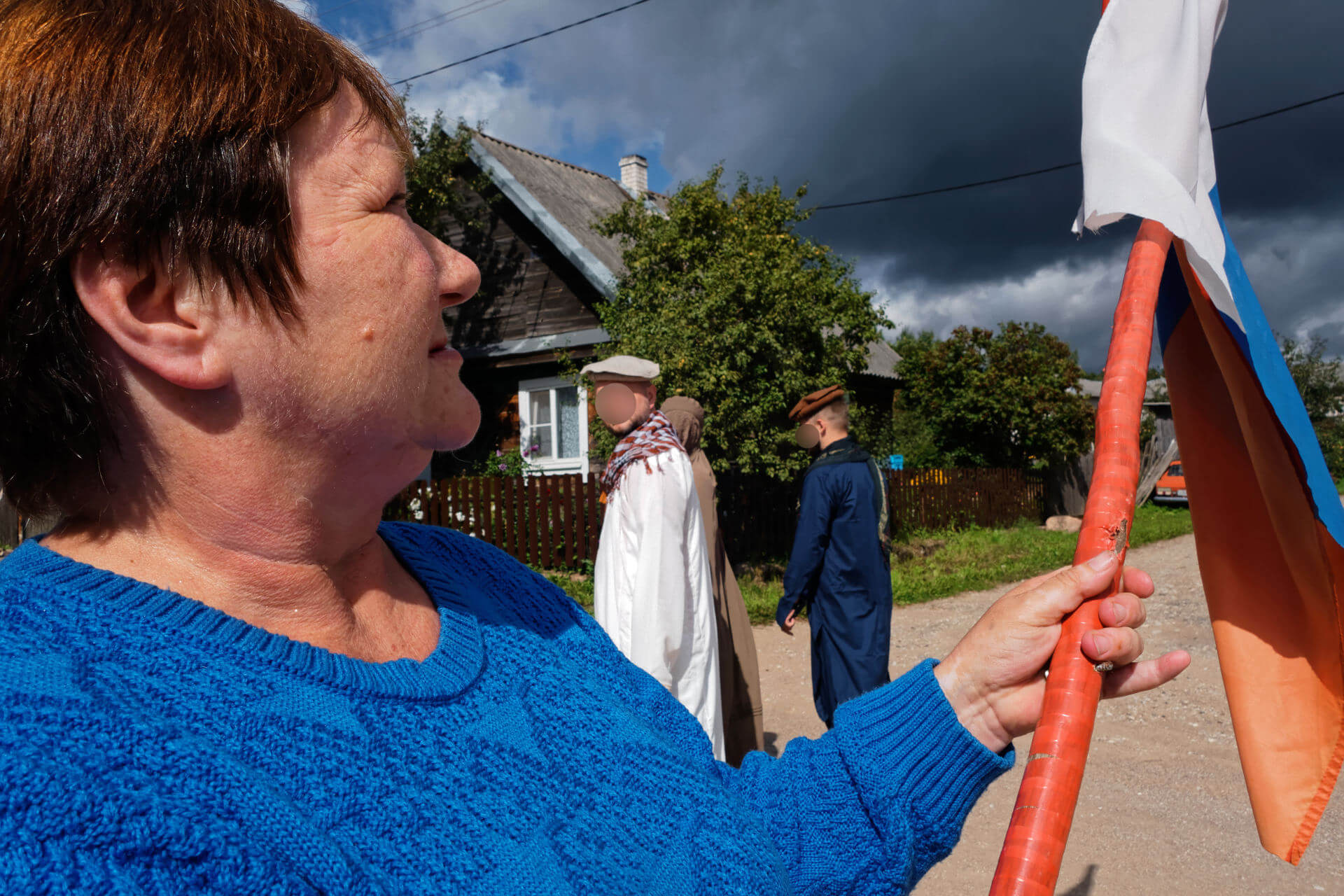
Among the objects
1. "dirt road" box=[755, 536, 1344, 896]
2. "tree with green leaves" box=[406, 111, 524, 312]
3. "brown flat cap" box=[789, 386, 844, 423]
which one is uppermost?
"tree with green leaves" box=[406, 111, 524, 312]

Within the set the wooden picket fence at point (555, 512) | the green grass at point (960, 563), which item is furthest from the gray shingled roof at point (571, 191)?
the green grass at point (960, 563)

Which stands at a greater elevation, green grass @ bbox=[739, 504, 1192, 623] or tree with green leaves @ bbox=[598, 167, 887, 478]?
tree with green leaves @ bbox=[598, 167, 887, 478]

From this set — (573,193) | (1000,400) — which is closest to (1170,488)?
(1000,400)

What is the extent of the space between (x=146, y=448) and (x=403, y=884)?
1.74ft

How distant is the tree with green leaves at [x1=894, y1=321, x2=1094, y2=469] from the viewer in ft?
60.8

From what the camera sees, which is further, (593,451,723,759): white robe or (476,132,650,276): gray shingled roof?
(476,132,650,276): gray shingled roof

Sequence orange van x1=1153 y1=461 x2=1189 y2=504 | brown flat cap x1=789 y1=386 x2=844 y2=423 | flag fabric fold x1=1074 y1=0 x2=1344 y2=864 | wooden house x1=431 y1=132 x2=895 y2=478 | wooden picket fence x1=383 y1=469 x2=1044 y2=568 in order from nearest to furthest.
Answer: flag fabric fold x1=1074 y1=0 x2=1344 y2=864 → brown flat cap x1=789 y1=386 x2=844 y2=423 → wooden picket fence x1=383 y1=469 x2=1044 y2=568 → wooden house x1=431 y1=132 x2=895 y2=478 → orange van x1=1153 y1=461 x2=1189 y2=504

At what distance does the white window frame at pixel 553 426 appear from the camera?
43.8 feet

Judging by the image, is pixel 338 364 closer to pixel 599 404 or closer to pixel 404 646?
pixel 404 646

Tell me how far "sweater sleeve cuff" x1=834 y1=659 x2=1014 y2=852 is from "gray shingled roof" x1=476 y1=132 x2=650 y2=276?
1096 cm

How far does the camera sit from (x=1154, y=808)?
4488mm

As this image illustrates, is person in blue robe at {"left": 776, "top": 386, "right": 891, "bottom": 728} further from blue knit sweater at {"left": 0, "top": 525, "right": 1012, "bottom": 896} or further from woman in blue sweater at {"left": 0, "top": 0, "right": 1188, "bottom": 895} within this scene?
woman in blue sweater at {"left": 0, "top": 0, "right": 1188, "bottom": 895}

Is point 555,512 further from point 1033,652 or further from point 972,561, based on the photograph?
point 1033,652

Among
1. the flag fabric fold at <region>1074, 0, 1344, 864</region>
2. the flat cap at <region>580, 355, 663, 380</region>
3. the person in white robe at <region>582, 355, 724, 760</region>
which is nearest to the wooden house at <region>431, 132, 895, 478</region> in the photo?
the flat cap at <region>580, 355, 663, 380</region>
